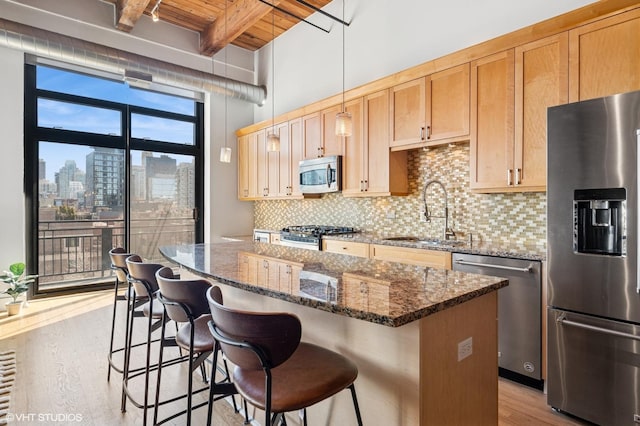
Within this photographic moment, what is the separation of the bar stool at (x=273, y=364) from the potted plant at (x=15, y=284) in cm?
411

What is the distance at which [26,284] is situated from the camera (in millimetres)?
4430

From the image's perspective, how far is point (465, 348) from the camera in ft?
4.75

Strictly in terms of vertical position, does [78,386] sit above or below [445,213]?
below

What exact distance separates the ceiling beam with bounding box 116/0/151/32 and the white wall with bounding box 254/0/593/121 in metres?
2.07

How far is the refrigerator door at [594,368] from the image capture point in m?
1.91

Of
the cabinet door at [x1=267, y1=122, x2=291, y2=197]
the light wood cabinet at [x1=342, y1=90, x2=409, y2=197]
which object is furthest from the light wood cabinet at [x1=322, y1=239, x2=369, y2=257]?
the cabinet door at [x1=267, y1=122, x2=291, y2=197]

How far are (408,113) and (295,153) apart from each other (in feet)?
6.18

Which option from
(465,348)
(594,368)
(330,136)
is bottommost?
(594,368)

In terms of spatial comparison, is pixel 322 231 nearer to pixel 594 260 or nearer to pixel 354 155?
pixel 354 155

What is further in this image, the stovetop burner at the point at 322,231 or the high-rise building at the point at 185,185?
the high-rise building at the point at 185,185

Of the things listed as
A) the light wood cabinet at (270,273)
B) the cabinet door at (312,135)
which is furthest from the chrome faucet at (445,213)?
the light wood cabinet at (270,273)

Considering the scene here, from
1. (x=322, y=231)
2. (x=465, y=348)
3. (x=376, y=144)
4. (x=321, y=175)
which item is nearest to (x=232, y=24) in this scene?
(x=321, y=175)

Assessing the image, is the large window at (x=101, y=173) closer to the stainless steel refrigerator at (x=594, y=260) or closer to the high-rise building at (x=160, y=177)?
the high-rise building at (x=160, y=177)

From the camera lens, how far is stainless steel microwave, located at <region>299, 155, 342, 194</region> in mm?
4250
